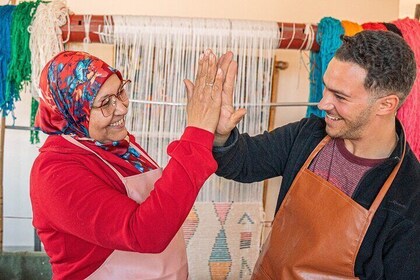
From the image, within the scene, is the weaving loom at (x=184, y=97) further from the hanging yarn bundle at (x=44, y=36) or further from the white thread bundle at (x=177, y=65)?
the hanging yarn bundle at (x=44, y=36)

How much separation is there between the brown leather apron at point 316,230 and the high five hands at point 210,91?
1.38 ft

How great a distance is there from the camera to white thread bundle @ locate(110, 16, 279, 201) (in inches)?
77.2

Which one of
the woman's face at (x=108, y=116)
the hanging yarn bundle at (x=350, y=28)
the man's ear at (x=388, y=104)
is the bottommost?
the woman's face at (x=108, y=116)

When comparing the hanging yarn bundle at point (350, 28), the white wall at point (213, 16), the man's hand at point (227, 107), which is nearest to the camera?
the man's hand at point (227, 107)

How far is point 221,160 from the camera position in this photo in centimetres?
141

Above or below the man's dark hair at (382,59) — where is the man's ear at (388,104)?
below

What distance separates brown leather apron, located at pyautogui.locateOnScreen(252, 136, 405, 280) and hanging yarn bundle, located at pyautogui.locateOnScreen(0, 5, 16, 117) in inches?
46.2

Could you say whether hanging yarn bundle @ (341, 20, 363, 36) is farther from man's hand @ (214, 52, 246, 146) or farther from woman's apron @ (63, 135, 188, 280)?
woman's apron @ (63, 135, 188, 280)

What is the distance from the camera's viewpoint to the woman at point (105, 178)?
42.9 inches

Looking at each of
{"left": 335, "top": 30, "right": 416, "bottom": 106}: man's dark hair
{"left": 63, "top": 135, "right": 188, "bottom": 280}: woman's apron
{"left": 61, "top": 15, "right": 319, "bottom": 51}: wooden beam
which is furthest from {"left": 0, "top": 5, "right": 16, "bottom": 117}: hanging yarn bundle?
{"left": 335, "top": 30, "right": 416, "bottom": 106}: man's dark hair

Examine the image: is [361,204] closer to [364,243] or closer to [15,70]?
[364,243]

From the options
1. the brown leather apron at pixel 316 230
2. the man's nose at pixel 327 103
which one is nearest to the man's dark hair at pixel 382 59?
the man's nose at pixel 327 103

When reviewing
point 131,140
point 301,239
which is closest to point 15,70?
point 131,140

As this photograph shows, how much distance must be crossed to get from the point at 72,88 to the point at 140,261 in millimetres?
485
